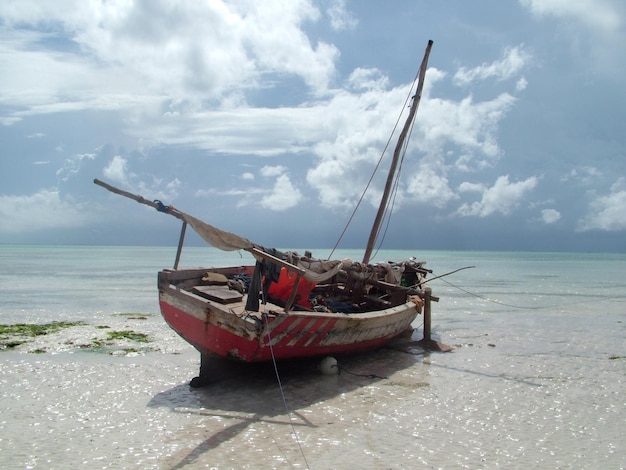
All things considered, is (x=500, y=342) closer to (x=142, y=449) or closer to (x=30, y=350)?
(x=142, y=449)

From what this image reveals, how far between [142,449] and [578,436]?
528 cm

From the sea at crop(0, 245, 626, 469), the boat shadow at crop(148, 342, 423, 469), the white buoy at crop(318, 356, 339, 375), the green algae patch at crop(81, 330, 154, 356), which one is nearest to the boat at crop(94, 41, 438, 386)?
the white buoy at crop(318, 356, 339, 375)

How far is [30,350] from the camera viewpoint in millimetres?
10273

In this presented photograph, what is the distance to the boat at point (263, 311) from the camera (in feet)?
23.2

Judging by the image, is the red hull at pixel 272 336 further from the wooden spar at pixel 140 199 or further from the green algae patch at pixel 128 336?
the green algae patch at pixel 128 336

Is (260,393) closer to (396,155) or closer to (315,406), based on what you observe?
(315,406)

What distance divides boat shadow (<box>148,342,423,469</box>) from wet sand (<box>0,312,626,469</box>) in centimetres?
3

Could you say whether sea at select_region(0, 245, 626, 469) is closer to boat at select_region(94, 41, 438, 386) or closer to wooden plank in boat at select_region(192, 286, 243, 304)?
boat at select_region(94, 41, 438, 386)

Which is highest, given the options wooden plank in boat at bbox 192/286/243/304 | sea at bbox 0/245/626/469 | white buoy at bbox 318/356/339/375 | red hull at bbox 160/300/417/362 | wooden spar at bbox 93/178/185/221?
wooden spar at bbox 93/178/185/221

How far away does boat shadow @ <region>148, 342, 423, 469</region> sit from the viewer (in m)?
6.24

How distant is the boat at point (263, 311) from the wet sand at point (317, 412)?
63 cm

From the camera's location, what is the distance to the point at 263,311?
23.7ft

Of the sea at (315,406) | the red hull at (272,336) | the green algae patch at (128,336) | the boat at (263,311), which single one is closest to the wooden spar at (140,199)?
the boat at (263,311)

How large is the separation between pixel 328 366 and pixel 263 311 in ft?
6.74
